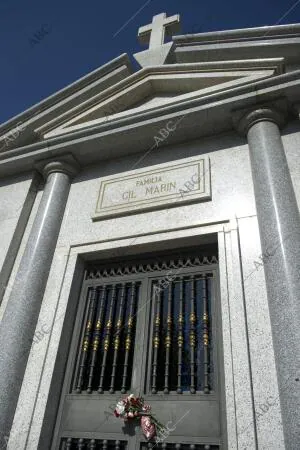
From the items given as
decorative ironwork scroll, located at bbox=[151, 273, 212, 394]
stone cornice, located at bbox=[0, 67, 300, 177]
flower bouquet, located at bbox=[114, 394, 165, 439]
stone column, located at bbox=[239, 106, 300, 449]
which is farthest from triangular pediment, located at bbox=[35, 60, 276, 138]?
flower bouquet, located at bbox=[114, 394, 165, 439]

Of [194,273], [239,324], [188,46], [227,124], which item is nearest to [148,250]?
[194,273]

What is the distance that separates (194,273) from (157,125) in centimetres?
268

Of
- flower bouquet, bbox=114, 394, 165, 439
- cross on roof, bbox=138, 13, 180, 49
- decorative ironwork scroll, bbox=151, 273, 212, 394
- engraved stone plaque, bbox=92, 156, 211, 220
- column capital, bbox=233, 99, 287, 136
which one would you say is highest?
cross on roof, bbox=138, 13, 180, 49

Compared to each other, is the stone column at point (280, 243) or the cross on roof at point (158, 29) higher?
the cross on roof at point (158, 29)

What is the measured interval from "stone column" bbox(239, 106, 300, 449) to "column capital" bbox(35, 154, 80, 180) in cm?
323

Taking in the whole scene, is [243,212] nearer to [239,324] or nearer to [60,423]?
[239,324]

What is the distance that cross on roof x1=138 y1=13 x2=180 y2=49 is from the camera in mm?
7680

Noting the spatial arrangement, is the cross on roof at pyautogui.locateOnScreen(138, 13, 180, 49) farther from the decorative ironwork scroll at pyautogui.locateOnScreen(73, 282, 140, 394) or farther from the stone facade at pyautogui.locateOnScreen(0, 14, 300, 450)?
the decorative ironwork scroll at pyautogui.locateOnScreen(73, 282, 140, 394)

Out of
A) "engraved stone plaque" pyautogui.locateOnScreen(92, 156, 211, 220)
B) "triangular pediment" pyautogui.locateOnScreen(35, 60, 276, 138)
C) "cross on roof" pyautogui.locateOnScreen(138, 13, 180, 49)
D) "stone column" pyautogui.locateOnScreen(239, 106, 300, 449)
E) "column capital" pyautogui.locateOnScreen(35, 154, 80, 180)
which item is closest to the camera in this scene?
"stone column" pyautogui.locateOnScreen(239, 106, 300, 449)

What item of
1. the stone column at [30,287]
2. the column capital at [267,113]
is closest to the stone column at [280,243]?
the column capital at [267,113]

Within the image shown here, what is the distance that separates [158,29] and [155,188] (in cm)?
423

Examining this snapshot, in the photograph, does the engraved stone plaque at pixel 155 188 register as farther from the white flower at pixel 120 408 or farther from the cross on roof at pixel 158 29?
the cross on roof at pixel 158 29

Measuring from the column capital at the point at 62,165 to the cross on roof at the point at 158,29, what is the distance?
315cm

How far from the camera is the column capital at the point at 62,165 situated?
22.1 ft
